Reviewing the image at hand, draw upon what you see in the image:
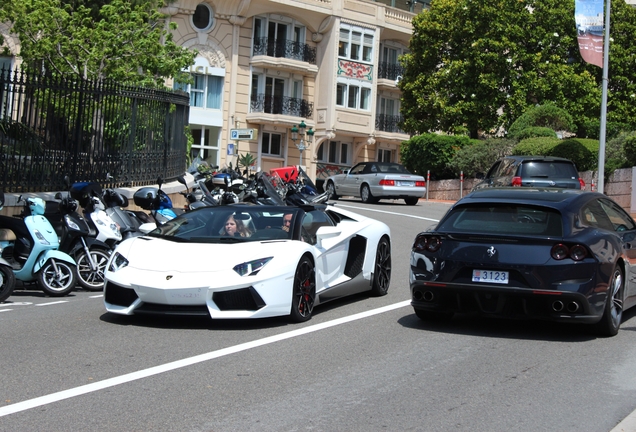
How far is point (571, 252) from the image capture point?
8680 millimetres

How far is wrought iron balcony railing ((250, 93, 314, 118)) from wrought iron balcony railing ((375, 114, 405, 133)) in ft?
18.0

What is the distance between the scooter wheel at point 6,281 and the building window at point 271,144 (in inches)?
1610

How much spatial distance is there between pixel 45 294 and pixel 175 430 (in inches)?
278

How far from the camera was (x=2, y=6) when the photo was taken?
27844mm

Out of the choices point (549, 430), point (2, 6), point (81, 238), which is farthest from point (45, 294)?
point (2, 6)

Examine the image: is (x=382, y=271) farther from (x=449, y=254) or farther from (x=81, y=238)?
(x=81, y=238)

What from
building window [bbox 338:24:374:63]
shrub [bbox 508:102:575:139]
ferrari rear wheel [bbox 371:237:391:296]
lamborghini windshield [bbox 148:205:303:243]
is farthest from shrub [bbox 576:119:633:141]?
lamborghini windshield [bbox 148:205:303:243]

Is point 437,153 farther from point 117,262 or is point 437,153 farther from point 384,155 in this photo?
point 117,262

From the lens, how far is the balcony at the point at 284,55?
1972 inches

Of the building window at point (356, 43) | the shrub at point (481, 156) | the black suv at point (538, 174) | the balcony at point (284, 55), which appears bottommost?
the black suv at point (538, 174)

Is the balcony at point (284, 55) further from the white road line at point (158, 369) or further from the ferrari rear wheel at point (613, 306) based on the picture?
the ferrari rear wheel at point (613, 306)

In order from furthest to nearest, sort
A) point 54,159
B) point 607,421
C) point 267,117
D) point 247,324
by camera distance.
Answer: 1. point 267,117
2. point 54,159
3. point 247,324
4. point 607,421

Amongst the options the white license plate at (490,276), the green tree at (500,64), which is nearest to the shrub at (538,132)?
the green tree at (500,64)

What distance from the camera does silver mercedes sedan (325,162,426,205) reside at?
3067 cm
